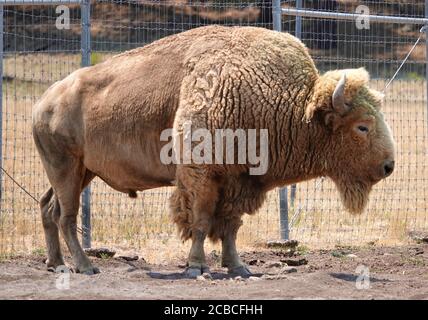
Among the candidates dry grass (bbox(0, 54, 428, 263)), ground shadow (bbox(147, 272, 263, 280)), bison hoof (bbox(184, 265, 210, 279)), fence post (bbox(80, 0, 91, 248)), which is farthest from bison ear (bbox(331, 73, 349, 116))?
fence post (bbox(80, 0, 91, 248))

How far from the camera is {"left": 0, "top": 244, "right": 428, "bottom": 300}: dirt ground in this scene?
7148 mm

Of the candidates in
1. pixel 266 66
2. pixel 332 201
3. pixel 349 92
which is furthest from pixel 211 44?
pixel 332 201

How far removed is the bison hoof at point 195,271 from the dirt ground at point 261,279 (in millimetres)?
76

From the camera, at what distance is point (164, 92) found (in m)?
8.84

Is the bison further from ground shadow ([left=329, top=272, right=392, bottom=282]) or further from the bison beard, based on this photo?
ground shadow ([left=329, top=272, right=392, bottom=282])

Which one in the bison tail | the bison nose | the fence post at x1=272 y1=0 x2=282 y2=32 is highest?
the fence post at x1=272 y1=0 x2=282 y2=32

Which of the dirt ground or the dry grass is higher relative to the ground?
the dry grass

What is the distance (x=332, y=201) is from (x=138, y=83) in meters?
5.18

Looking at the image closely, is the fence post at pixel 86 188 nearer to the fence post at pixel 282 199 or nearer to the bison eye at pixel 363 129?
the fence post at pixel 282 199

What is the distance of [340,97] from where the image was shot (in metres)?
8.30

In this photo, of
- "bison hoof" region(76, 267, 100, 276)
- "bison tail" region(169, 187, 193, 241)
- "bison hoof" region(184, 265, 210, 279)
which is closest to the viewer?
"bison hoof" region(184, 265, 210, 279)

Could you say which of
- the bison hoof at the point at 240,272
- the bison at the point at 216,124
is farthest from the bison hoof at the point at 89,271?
the bison hoof at the point at 240,272

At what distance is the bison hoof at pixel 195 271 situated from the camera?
8.48 m
